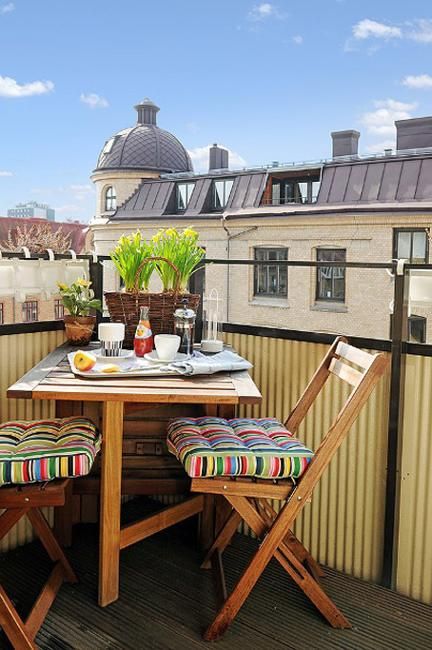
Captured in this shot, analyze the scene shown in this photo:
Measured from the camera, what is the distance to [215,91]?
35.2 m

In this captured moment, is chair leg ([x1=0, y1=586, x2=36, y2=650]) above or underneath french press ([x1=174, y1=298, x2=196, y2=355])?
underneath

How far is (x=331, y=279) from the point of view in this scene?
1711 centimetres

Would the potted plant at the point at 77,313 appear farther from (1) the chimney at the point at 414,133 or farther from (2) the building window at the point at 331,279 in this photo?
(1) the chimney at the point at 414,133

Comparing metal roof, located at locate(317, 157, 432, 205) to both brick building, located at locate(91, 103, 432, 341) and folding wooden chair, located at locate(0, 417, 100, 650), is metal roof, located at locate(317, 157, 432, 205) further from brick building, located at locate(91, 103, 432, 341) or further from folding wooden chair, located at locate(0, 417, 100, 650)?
folding wooden chair, located at locate(0, 417, 100, 650)

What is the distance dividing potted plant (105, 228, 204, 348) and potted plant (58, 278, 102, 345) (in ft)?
0.31

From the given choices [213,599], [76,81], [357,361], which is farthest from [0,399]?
[76,81]

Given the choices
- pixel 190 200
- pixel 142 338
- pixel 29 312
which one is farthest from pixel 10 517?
pixel 190 200

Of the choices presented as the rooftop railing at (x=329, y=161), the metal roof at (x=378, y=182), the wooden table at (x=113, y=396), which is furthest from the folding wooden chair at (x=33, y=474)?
the rooftop railing at (x=329, y=161)

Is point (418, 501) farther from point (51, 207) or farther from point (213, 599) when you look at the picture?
point (51, 207)

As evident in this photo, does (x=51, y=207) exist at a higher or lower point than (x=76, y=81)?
→ lower

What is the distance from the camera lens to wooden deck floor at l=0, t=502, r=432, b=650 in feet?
6.13

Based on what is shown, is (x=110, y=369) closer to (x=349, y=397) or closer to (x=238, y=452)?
(x=238, y=452)

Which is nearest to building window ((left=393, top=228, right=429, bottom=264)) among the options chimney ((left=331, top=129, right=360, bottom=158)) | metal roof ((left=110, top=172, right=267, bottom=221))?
chimney ((left=331, top=129, right=360, bottom=158))

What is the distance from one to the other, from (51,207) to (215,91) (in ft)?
50.2
